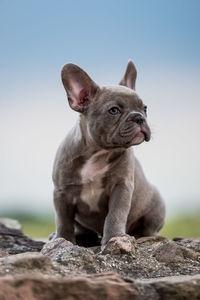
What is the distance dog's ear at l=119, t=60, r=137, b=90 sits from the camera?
21.5ft

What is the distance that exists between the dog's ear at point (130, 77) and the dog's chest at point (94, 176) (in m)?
1.08

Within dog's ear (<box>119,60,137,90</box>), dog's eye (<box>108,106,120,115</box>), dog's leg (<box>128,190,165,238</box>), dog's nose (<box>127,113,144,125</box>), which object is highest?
dog's ear (<box>119,60,137,90</box>)

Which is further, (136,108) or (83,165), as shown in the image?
(83,165)

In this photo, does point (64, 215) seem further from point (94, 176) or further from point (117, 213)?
point (117, 213)

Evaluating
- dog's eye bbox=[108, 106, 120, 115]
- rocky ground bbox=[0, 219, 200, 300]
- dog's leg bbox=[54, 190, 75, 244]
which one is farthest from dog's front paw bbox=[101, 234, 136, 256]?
dog's leg bbox=[54, 190, 75, 244]

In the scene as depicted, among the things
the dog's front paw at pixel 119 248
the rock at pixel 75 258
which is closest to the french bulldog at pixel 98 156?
the dog's front paw at pixel 119 248

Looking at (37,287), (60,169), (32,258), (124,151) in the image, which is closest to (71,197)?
(60,169)

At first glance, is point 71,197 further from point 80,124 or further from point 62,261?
point 62,261

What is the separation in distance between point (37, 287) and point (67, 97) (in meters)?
3.24

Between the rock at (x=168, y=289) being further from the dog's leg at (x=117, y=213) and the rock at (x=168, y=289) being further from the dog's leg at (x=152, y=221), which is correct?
the dog's leg at (x=152, y=221)

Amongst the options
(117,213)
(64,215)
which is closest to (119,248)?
(117,213)

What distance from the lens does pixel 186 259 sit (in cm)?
481

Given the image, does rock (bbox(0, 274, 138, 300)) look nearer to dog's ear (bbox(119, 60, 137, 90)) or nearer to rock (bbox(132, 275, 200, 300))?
rock (bbox(132, 275, 200, 300))

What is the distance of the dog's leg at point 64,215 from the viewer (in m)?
6.25
